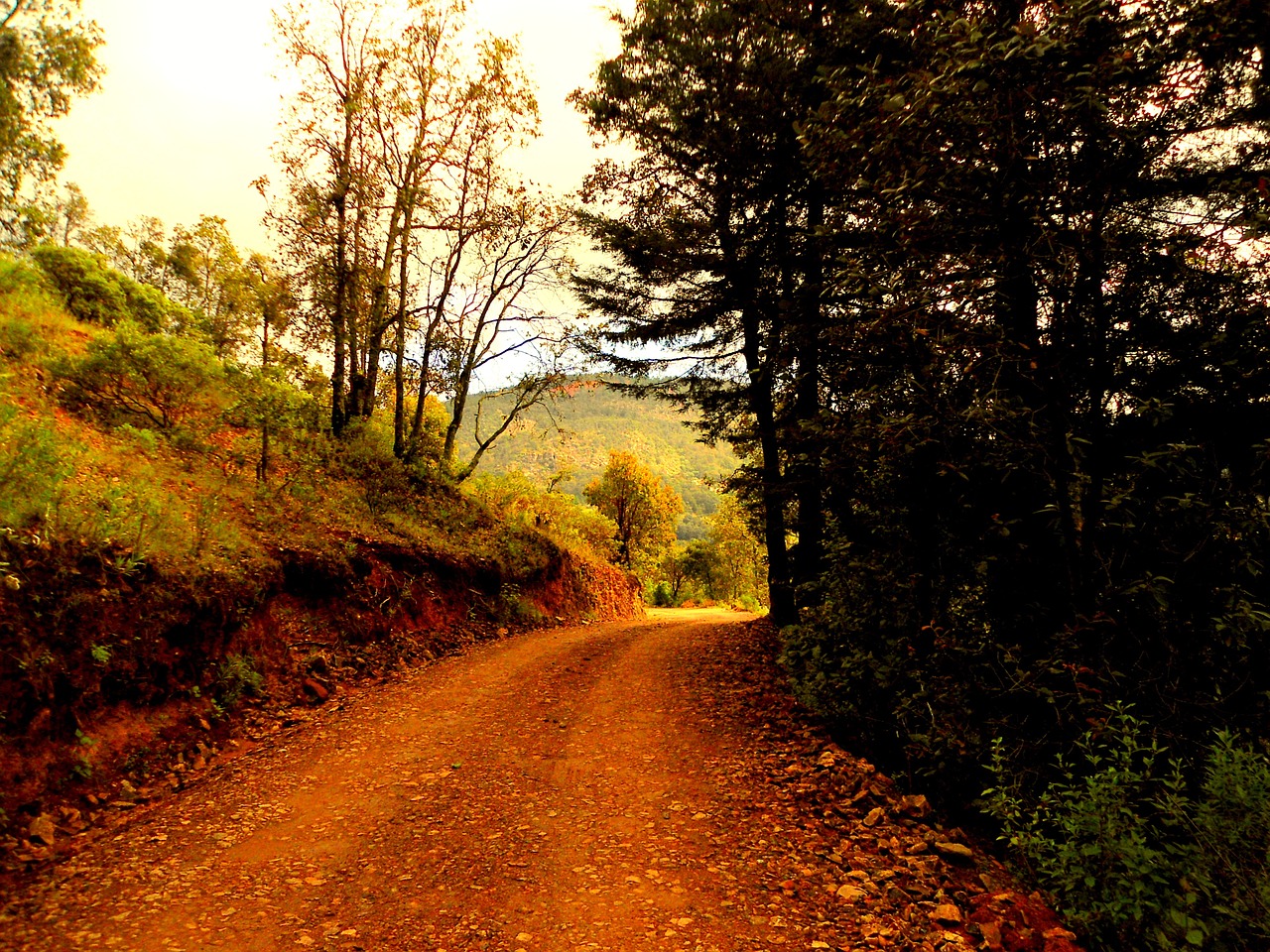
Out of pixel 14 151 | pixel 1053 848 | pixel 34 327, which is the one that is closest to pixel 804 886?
pixel 1053 848

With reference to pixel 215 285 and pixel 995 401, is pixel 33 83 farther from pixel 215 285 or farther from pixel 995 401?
pixel 995 401

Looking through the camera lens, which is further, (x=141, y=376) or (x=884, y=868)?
(x=141, y=376)

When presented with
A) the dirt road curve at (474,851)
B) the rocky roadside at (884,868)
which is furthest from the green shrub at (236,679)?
the rocky roadside at (884,868)

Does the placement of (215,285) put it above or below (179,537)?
above

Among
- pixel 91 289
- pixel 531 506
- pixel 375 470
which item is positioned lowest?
pixel 531 506

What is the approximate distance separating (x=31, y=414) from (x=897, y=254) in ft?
36.8

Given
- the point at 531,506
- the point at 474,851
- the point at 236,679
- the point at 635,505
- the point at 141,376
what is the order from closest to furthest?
the point at 474,851 → the point at 236,679 → the point at 141,376 → the point at 531,506 → the point at 635,505

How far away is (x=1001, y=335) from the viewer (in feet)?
15.4

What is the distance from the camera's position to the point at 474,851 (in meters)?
4.61

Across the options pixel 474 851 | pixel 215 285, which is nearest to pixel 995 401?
pixel 474 851

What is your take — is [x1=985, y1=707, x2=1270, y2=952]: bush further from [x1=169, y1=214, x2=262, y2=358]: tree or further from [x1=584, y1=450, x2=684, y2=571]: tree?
[x1=584, y1=450, x2=684, y2=571]: tree

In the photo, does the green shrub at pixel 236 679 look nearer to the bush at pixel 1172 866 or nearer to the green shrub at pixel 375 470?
the green shrub at pixel 375 470

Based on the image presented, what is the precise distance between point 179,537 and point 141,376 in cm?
387

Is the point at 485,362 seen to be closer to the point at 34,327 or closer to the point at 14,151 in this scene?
the point at 34,327
